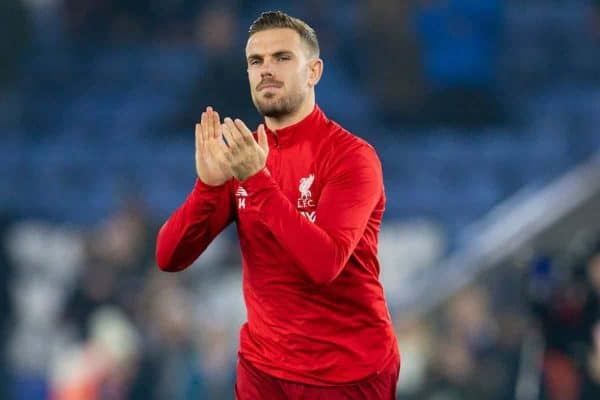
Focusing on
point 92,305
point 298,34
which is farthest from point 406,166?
point 298,34

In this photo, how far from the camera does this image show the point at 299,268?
2951mm

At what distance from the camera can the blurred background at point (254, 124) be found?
7582 mm

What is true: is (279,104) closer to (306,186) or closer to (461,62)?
(306,186)

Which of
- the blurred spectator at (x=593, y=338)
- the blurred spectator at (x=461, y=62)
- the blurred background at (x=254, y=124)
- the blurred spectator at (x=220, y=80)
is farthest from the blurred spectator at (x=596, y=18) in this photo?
the blurred spectator at (x=593, y=338)

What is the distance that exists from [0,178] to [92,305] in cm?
172

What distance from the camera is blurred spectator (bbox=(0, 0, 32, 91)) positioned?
9.84 metres

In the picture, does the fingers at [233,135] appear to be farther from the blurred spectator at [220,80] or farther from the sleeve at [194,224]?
the blurred spectator at [220,80]

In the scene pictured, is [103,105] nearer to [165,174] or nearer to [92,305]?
[165,174]

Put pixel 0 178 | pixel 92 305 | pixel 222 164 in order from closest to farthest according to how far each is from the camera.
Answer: pixel 222 164 → pixel 92 305 → pixel 0 178

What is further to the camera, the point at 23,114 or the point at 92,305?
the point at 23,114

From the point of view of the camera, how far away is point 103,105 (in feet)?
32.0

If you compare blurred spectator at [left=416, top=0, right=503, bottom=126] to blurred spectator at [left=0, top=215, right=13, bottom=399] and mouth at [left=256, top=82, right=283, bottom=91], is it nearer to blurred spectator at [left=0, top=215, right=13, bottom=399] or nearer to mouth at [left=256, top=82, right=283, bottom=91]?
blurred spectator at [left=0, top=215, right=13, bottom=399]

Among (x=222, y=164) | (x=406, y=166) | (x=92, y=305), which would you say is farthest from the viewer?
(x=406, y=166)

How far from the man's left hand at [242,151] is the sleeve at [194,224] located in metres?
0.24
